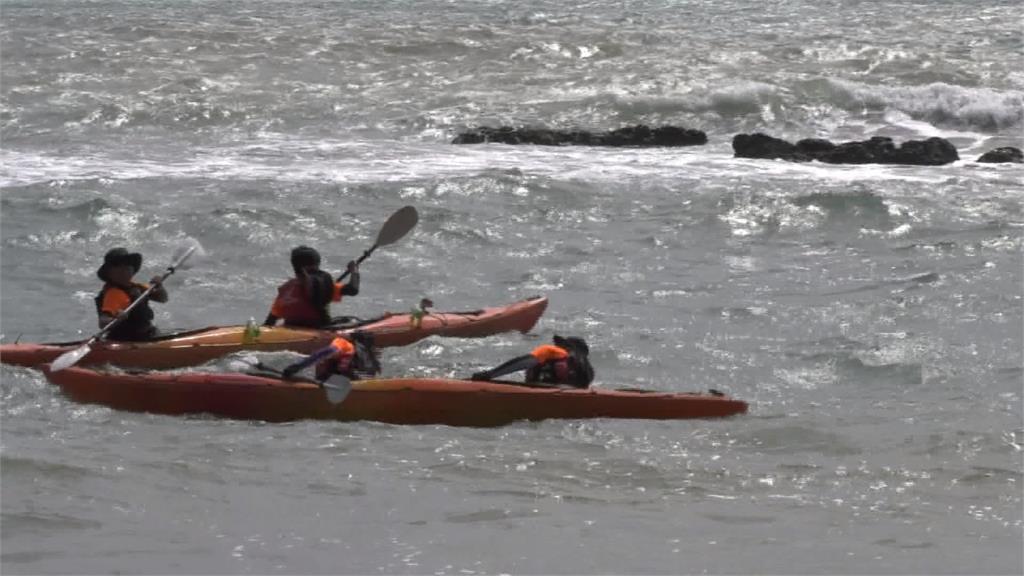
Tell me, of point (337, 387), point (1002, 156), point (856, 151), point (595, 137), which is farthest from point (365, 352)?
point (1002, 156)

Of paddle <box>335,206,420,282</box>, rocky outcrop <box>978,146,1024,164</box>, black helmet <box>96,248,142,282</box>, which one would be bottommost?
rocky outcrop <box>978,146,1024,164</box>

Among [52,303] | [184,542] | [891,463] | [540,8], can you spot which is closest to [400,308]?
[52,303]

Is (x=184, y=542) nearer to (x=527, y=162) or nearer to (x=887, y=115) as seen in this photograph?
(x=527, y=162)

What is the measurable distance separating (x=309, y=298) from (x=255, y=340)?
0.47 meters

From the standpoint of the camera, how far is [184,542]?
5.73m

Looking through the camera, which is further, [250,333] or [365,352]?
[250,333]

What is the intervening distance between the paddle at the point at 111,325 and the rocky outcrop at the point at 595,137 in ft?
30.2

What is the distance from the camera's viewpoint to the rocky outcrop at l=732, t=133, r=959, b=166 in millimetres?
17219

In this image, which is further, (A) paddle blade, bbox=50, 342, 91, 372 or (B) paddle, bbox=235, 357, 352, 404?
(A) paddle blade, bbox=50, 342, 91, 372

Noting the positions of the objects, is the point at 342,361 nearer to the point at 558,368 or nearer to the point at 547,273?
the point at 558,368

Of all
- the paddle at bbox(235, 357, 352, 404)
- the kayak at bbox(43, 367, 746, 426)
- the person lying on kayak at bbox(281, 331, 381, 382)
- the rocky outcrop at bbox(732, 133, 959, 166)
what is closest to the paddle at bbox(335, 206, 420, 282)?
the person lying on kayak at bbox(281, 331, 381, 382)

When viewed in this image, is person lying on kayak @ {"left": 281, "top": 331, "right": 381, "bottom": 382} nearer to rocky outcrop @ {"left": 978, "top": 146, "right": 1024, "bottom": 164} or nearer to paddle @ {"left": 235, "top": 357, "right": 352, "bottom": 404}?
paddle @ {"left": 235, "top": 357, "right": 352, "bottom": 404}

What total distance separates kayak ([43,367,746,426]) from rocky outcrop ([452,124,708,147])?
422 inches

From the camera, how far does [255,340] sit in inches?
369
